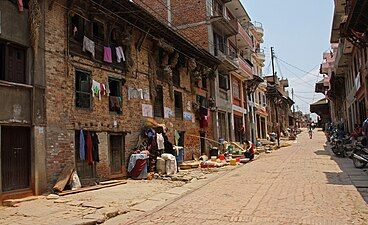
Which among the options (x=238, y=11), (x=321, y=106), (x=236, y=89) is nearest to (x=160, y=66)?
(x=236, y=89)

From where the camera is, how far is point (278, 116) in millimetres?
60562

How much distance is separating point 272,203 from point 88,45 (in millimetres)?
9230

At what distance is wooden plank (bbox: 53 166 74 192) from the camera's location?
11578mm

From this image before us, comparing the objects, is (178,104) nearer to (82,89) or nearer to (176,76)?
(176,76)

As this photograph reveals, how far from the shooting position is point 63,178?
39.7ft

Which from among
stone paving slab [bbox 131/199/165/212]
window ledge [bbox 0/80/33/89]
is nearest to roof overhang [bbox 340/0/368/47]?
stone paving slab [bbox 131/199/165/212]

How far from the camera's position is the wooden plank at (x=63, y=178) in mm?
11578

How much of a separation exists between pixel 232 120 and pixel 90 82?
62.5 feet

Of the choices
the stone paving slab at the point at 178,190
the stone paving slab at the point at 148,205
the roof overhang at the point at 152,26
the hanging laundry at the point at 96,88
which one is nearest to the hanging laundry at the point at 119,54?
the roof overhang at the point at 152,26

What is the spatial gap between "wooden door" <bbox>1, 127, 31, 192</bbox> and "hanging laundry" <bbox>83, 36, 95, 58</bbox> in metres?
4.28

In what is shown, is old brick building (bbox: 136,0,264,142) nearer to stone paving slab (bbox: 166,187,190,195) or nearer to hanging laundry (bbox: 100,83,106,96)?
hanging laundry (bbox: 100,83,106,96)

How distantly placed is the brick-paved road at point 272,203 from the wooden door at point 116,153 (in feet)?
13.9

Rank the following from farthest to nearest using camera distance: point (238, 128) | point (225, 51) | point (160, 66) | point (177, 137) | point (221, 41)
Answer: point (238, 128) → point (225, 51) → point (221, 41) → point (177, 137) → point (160, 66)

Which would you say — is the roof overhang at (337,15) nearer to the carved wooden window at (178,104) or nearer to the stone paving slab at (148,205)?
the carved wooden window at (178,104)
